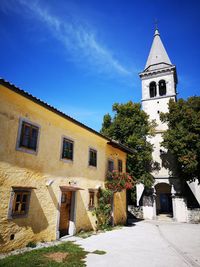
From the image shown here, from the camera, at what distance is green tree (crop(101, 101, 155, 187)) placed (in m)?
23.0

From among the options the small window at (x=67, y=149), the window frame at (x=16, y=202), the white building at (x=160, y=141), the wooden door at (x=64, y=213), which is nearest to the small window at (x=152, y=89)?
the white building at (x=160, y=141)

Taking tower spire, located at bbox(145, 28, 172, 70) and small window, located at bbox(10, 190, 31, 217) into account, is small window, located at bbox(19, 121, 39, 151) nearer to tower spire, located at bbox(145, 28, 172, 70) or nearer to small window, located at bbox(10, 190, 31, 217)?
small window, located at bbox(10, 190, 31, 217)

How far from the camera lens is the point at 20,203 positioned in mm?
8297

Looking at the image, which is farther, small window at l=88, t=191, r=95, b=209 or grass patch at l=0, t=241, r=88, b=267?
small window at l=88, t=191, r=95, b=209

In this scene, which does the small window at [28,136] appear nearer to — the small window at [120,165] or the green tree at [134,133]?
the small window at [120,165]

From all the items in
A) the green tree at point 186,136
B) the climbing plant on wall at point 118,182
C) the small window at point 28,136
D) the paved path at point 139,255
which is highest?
the green tree at point 186,136

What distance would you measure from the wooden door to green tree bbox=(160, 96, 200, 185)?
553 inches

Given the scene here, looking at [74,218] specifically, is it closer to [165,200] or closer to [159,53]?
[165,200]

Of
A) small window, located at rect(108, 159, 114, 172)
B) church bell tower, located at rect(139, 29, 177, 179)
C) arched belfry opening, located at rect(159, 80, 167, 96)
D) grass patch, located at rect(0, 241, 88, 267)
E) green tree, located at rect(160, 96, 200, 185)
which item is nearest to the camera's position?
grass patch, located at rect(0, 241, 88, 267)

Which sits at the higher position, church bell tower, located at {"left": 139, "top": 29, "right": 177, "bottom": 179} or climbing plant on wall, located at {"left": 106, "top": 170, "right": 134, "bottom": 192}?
church bell tower, located at {"left": 139, "top": 29, "right": 177, "bottom": 179}

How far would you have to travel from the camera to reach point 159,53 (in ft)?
103

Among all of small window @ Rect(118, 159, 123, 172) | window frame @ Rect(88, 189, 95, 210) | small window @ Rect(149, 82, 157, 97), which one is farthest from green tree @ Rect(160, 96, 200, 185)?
window frame @ Rect(88, 189, 95, 210)

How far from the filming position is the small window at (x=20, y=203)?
7.97 meters

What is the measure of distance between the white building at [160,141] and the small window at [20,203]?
1746 centimetres
